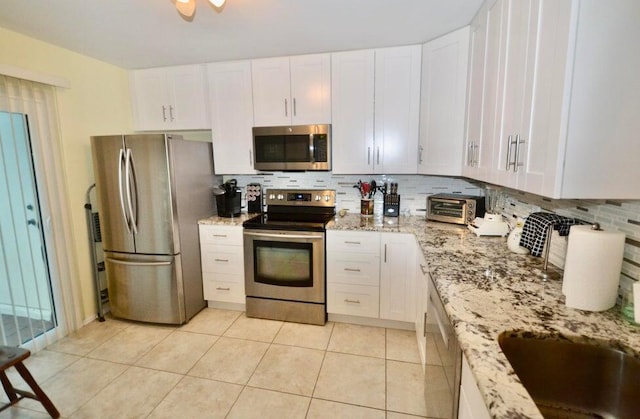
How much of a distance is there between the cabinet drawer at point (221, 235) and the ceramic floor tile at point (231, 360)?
837mm

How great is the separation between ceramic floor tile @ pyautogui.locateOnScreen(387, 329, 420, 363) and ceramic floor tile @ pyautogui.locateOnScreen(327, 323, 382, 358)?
0.06m

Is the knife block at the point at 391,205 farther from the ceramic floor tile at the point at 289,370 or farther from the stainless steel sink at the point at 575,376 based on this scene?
the stainless steel sink at the point at 575,376

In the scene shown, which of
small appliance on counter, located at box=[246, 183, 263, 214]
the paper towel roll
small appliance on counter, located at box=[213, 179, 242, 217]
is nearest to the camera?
the paper towel roll

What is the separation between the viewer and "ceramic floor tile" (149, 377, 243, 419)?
5.87 ft

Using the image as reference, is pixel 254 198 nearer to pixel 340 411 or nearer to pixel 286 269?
pixel 286 269

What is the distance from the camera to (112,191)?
259cm

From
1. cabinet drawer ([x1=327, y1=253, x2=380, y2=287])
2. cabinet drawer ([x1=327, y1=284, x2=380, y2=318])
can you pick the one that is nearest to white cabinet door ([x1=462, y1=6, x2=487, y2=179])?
cabinet drawer ([x1=327, y1=253, x2=380, y2=287])

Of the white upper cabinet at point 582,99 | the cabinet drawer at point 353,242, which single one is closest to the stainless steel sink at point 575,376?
the white upper cabinet at point 582,99

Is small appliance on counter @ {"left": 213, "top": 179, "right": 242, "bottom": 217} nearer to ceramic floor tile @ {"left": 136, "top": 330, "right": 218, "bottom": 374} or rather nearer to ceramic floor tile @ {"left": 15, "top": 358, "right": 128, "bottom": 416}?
ceramic floor tile @ {"left": 136, "top": 330, "right": 218, "bottom": 374}

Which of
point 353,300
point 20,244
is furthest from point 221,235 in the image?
point 20,244

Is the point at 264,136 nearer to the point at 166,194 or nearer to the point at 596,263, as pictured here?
the point at 166,194

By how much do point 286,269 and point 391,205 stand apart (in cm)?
115

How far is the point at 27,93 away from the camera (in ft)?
7.38

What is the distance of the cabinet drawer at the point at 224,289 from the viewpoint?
2.89 meters
